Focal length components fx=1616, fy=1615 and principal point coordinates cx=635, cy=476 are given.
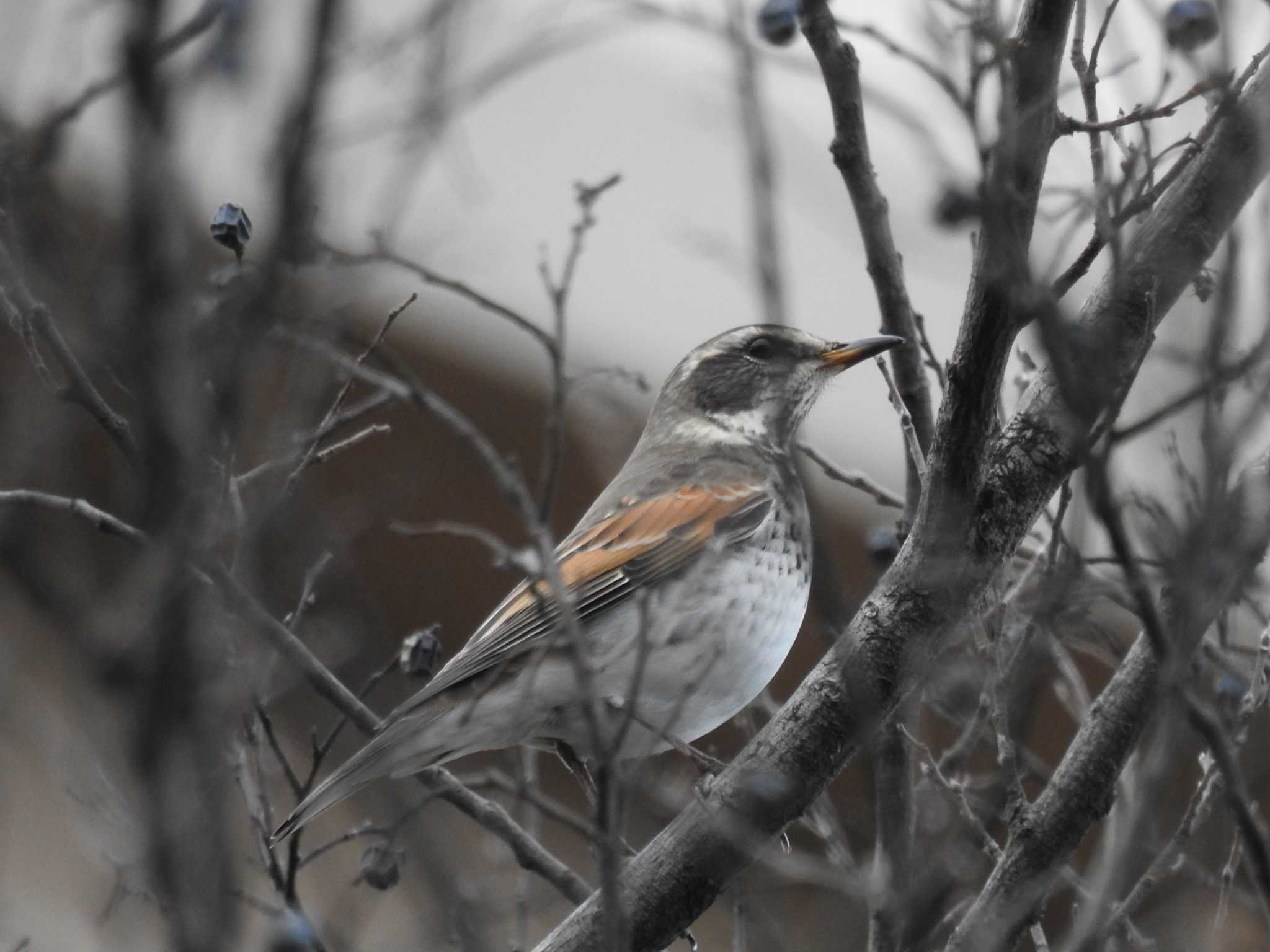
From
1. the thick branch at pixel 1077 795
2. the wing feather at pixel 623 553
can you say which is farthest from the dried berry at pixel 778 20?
the thick branch at pixel 1077 795

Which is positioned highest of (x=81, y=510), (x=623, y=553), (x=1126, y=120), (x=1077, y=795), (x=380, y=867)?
(x=1126, y=120)

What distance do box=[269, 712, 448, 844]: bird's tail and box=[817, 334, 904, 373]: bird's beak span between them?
6.66 ft

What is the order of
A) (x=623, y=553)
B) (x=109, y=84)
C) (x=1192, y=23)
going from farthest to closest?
(x=623, y=553), (x=1192, y=23), (x=109, y=84)

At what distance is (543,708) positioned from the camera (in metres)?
5.67

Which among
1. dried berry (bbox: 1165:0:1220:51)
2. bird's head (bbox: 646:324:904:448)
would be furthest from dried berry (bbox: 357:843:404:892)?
dried berry (bbox: 1165:0:1220:51)

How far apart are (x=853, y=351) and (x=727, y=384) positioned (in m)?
1.06

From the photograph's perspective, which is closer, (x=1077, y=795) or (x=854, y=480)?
(x=1077, y=795)

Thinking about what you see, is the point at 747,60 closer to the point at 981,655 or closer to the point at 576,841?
Result: the point at 981,655

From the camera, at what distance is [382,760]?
523 cm

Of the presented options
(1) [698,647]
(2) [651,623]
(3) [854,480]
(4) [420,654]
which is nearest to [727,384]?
(3) [854,480]

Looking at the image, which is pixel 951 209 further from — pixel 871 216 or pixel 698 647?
pixel 698 647

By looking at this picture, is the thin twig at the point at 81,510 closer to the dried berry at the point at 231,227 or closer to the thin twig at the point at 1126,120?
the dried berry at the point at 231,227

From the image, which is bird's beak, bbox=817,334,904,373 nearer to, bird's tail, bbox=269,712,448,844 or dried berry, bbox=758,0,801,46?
dried berry, bbox=758,0,801,46

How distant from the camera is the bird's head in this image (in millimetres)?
7160
